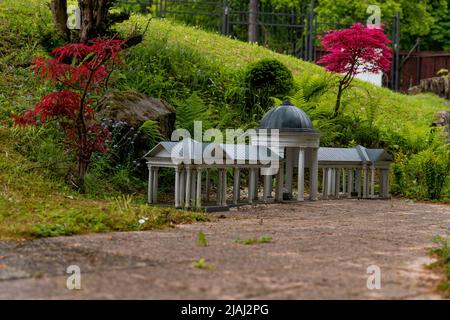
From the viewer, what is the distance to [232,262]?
553 centimetres

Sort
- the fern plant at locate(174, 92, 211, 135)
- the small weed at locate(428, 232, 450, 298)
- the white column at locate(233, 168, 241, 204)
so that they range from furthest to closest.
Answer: the fern plant at locate(174, 92, 211, 135), the white column at locate(233, 168, 241, 204), the small weed at locate(428, 232, 450, 298)

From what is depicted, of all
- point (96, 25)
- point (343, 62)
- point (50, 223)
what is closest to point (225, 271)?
point (50, 223)

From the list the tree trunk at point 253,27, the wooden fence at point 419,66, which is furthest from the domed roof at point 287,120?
the wooden fence at point 419,66

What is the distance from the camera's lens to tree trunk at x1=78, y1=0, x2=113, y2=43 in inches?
522

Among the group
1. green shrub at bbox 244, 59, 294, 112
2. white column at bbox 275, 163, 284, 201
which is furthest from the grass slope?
white column at bbox 275, 163, 284, 201

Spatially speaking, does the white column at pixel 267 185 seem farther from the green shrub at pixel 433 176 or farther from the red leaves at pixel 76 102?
the green shrub at pixel 433 176

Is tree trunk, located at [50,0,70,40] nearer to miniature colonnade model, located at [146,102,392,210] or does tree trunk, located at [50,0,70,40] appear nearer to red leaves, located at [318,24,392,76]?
miniature colonnade model, located at [146,102,392,210]

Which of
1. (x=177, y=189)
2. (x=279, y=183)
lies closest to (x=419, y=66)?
(x=279, y=183)

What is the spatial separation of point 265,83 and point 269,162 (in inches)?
201

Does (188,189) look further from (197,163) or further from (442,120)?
(442,120)

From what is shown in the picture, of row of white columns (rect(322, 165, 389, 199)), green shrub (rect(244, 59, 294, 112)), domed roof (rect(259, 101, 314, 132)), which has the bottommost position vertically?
row of white columns (rect(322, 165, 389, 199))

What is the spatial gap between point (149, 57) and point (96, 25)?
6.74 ft

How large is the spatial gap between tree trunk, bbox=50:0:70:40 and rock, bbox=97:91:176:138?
2.71m

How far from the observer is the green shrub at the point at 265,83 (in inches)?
622
